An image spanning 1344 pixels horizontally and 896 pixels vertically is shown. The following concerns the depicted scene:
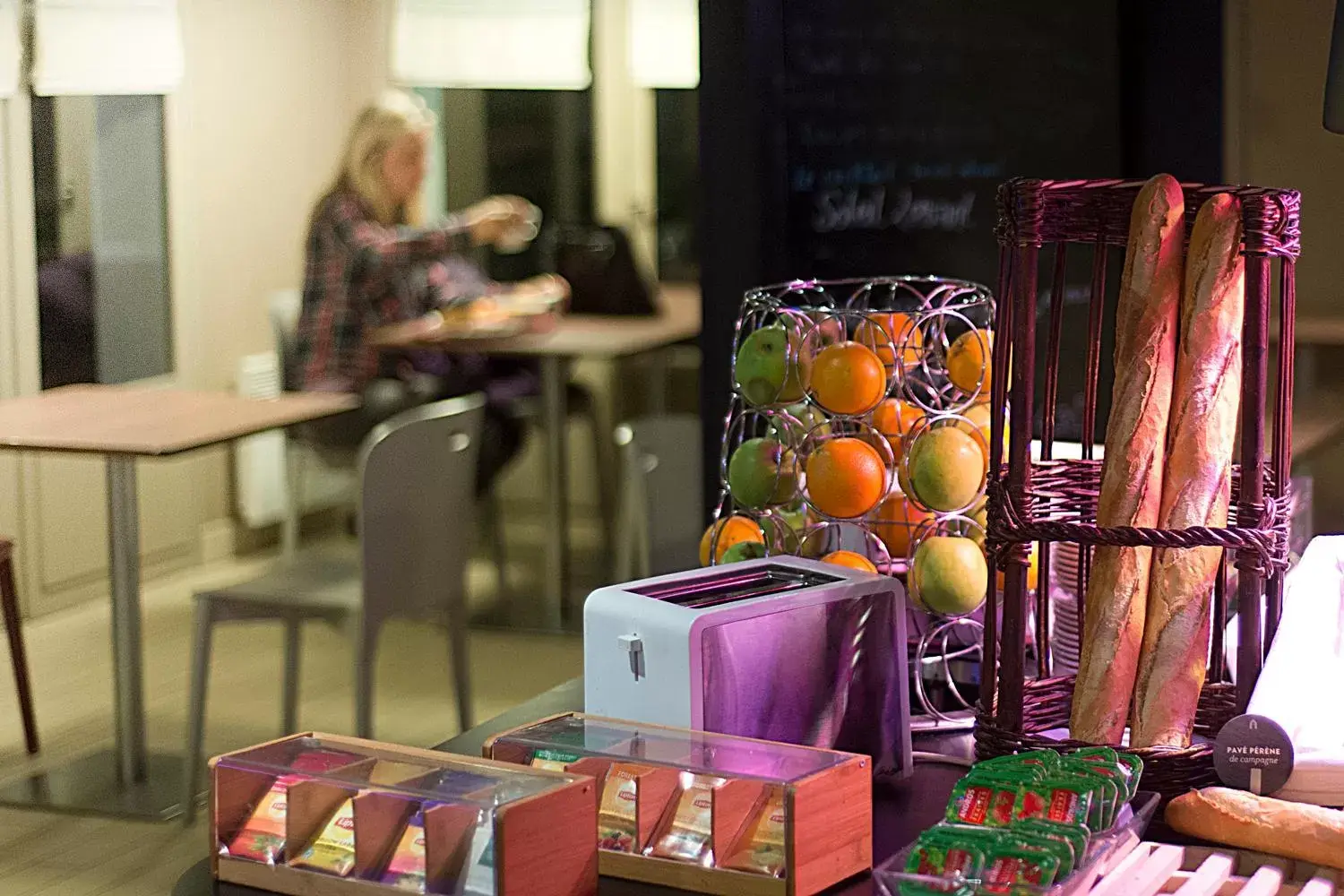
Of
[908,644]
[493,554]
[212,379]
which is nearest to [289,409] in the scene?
[212,379]

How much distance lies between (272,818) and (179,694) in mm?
2612

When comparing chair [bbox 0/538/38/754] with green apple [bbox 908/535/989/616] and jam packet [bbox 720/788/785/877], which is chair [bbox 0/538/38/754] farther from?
jam packet [bbox 720/788/785/877]

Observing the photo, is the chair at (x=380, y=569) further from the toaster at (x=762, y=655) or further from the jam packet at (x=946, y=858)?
the jam packet at (x=946, y=858)

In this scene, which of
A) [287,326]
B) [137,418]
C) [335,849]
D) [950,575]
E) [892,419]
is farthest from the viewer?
[287,326]

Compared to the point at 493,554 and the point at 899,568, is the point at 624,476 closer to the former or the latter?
the point at 493,554

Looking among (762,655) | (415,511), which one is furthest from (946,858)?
(415,511)

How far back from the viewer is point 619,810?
1058 millimetres

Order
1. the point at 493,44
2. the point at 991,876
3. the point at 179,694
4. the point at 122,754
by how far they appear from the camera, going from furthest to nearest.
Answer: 1. the point at 493,44
2. the point at 179,694
3. the point at 122,754
4. the point at 991,876

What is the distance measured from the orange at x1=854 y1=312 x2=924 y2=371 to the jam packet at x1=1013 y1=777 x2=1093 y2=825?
1.47 feet

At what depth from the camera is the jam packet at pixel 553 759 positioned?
1.08m

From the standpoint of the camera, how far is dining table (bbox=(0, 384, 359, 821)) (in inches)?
125

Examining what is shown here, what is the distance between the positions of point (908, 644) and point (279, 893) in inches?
22.7

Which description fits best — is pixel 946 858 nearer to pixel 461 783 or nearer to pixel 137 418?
pixel 461 783

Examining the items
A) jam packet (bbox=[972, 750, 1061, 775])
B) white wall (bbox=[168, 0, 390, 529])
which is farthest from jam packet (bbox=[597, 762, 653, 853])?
white wall (bbox=[168, 0, 390, 529])
